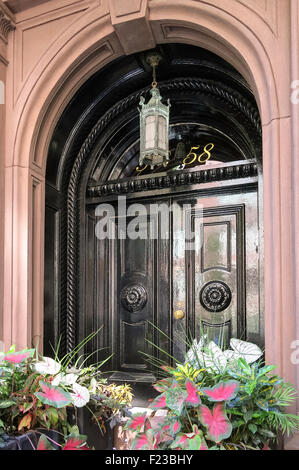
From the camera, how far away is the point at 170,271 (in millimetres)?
3797

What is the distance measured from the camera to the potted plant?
4.99ft

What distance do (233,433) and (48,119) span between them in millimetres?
2801

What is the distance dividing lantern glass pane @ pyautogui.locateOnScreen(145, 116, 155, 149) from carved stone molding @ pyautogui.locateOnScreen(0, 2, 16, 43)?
141 cm

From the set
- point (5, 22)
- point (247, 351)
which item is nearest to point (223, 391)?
point (247, 351)

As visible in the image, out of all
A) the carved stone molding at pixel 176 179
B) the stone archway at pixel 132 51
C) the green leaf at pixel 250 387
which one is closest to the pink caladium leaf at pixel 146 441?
the green leaf at pixel 250 387

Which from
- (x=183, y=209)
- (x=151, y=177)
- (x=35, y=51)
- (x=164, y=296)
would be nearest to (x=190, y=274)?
(x=164, y=296)

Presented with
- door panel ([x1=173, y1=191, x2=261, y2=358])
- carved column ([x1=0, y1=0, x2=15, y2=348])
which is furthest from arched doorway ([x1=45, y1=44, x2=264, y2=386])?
carved column ([x1=0, y1=0, x2=15, y2=348])

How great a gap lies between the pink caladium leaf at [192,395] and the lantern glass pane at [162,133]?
204 centimetres

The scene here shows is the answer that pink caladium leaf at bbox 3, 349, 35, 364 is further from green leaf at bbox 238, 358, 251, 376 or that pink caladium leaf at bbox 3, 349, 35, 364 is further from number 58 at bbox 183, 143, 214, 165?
number 58 at bbox 183, 143, 214, 165

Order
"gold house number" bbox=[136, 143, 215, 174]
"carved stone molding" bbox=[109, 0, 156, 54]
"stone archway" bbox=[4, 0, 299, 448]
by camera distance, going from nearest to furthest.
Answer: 1. "stone archway" bbox=[4, 0, 299, 448]
2. "carved stone molding" bbox=[109, 0, 156, 54]
3. "gold house number" bbox=[136, 143, 215, 174]

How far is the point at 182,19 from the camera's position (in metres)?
2.92

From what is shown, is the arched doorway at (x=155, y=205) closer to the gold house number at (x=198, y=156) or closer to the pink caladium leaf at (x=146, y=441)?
the gold house number at (x=198, y=156)

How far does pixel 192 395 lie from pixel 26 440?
0.71 m
